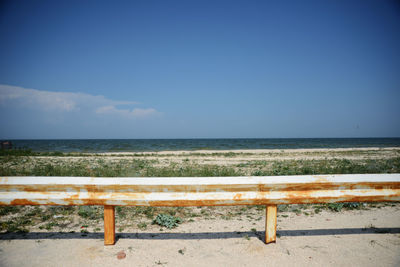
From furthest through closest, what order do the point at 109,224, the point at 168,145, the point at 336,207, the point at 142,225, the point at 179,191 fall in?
the point at 168,145
the point at 336,207
the point at 142,225
the point at 109,224
the point at 179,191

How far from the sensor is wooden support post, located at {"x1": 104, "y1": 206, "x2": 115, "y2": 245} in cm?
309

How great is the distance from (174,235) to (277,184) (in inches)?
75.8

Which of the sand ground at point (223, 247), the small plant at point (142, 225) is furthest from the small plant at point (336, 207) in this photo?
the small plant at point (142, 225)

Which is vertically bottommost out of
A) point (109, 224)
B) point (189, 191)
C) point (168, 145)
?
point (168, 145)

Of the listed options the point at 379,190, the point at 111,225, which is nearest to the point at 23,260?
the point at 111,225

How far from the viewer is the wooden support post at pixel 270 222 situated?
3125 mm

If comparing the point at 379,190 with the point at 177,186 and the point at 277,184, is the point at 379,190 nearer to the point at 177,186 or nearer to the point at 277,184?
the point at 277,184

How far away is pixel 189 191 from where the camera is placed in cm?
294

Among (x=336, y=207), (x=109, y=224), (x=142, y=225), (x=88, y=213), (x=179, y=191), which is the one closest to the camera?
(x=179, y=191)

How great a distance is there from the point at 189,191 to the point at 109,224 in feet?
4.23

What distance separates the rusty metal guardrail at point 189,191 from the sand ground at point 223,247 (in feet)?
2.33

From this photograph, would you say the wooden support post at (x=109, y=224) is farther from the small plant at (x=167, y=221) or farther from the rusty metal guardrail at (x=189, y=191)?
the small plant at (x=167, y=221)

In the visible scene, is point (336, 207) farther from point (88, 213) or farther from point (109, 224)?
point (88, 213)

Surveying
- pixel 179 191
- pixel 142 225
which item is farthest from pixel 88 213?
pixel 179 191
